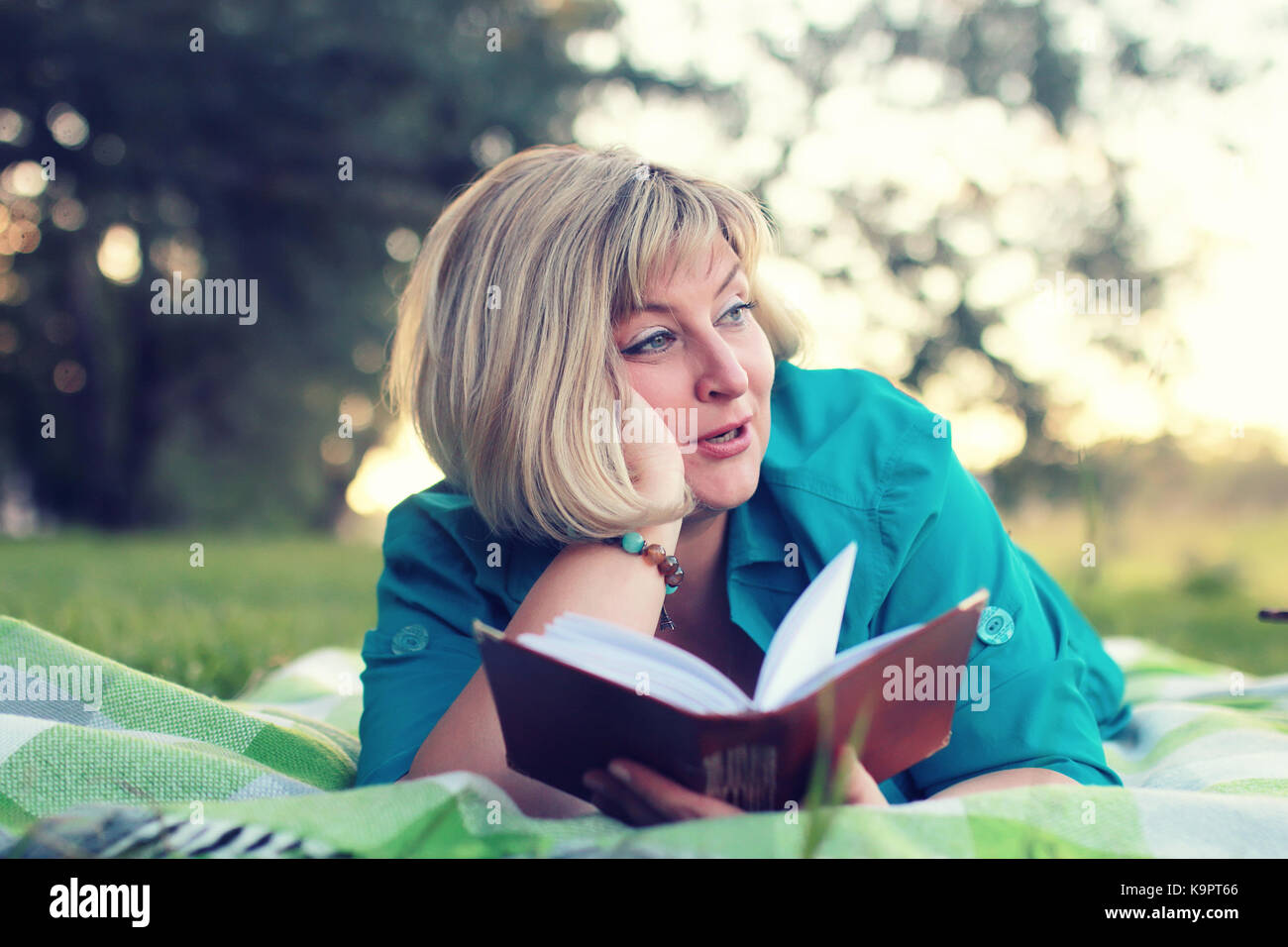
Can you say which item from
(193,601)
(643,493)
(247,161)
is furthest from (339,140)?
(643,493)

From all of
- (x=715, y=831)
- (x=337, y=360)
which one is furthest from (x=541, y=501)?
(x=337, y=360)

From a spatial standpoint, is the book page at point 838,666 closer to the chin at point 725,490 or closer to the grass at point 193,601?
the chin at point 725,490

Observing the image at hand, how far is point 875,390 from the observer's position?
2123mm

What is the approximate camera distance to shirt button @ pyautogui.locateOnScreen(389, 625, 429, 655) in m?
1.85

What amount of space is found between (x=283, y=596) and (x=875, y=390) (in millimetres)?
4188

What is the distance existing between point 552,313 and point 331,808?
2.97ft

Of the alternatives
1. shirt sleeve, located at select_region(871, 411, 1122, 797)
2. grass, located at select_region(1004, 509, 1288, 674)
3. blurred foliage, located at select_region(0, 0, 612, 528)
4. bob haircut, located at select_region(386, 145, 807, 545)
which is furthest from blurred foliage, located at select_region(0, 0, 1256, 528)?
shirt sleeve, located at select_region(871, 411, 1122, 797)

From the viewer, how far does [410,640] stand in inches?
73.4

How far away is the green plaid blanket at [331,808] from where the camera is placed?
3.77 ft

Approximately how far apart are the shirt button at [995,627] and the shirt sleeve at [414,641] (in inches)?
35.3

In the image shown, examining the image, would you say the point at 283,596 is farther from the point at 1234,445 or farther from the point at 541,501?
the point at 1234,445

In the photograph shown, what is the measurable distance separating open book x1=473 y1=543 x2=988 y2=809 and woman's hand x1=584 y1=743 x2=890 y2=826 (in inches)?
0.6

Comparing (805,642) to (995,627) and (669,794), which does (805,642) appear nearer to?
(669,794)

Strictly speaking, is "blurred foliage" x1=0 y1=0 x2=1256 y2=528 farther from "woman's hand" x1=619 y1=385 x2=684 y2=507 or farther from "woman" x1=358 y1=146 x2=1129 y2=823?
"woman's hand" x1=619 y1=385 x2=684 y2=507
